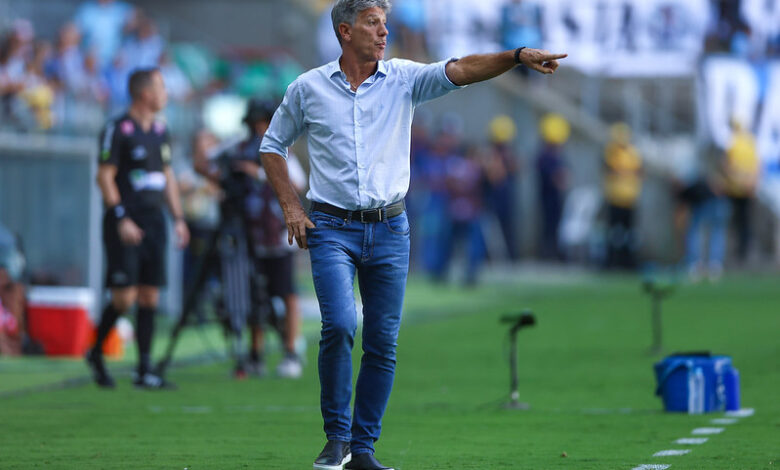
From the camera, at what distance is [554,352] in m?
14.3

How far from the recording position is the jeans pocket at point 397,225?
288 inches

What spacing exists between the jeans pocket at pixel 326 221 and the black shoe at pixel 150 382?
462 centimetres

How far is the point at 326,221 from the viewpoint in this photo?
23.9ft

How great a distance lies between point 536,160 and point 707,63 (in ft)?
12.4

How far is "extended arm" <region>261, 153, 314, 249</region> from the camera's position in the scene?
7.29 meters

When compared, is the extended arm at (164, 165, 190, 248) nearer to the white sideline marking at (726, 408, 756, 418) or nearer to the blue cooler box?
the blue cooler box

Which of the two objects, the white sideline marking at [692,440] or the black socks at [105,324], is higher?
the black socks at [105,324]

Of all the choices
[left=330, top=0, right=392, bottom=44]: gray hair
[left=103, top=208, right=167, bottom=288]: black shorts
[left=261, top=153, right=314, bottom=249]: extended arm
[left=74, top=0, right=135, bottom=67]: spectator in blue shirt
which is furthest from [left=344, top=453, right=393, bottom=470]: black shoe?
[left=74, top=0, right=135, bottom=67]: spectator in blue shirt

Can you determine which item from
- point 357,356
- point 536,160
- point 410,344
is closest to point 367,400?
point 357,356

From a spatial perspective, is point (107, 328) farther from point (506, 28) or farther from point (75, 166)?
point (506, 28)

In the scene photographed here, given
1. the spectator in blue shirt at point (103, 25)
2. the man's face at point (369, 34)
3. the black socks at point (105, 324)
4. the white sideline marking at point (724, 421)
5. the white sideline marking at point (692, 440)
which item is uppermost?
the spectator in blue shirt at point (103, 25)

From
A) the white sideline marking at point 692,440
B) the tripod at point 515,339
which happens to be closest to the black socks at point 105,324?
the tripod at point 515,339

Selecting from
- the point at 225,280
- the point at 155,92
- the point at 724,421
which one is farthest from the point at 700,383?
the point at 155,92

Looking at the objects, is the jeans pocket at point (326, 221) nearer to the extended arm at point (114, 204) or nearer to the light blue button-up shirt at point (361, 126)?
the light blue button-up shirt at point (361, 126)
